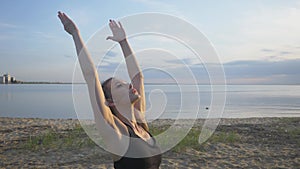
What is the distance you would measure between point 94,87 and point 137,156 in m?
0.58

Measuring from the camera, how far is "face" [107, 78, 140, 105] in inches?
94.2

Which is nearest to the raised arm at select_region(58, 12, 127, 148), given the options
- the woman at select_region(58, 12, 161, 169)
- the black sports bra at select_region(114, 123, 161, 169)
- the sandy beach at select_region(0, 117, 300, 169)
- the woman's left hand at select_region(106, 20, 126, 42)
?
the woman at select_region(58, 12, 161, 169)

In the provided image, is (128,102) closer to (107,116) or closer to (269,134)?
(107,116)

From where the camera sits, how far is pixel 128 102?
2.43 m

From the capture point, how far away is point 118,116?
2.49 meters

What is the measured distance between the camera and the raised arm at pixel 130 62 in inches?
103

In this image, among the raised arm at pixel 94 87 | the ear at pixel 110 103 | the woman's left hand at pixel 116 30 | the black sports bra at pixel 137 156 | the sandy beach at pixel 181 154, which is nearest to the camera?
the raised arm at pixel 94 87

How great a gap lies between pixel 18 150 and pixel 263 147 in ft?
23.3

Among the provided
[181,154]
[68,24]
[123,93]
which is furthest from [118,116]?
[181,154]

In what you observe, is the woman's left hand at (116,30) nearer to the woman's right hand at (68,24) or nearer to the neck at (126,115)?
the woman's right hand at (68,24)

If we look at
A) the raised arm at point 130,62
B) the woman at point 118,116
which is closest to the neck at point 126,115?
the woman at point 118,116

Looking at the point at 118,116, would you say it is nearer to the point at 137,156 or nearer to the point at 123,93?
the point at 123,93

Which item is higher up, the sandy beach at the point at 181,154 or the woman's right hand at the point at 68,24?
the woman's right hand at the point at 68,24

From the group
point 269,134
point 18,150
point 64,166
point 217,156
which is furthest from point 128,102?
point 269,134
